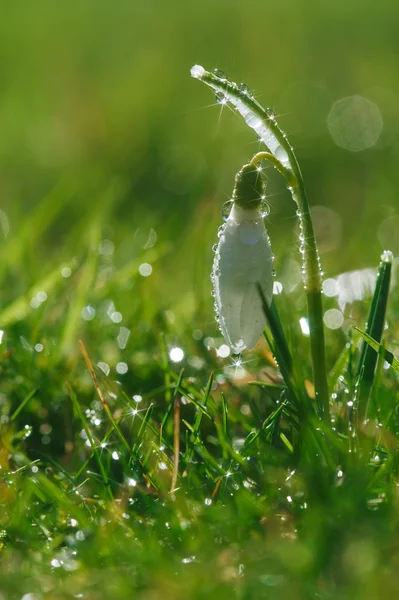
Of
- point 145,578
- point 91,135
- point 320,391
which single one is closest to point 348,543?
point 145,578

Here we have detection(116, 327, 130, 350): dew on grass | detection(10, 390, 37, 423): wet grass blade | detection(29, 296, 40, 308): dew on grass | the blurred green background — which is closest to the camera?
detection(10, 390, 37, 423): wet grass blade

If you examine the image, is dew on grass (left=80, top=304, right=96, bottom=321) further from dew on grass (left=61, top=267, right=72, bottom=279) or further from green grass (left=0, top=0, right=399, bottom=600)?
dew on grass (left=61, top=267, right=72, bottom=279)

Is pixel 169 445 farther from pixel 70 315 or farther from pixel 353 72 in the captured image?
pixel 353 72

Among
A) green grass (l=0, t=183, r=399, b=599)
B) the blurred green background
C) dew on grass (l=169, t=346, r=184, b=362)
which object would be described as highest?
the blurred green background

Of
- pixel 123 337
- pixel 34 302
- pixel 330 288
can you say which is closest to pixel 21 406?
pixel 123 337

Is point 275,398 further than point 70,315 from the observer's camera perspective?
No

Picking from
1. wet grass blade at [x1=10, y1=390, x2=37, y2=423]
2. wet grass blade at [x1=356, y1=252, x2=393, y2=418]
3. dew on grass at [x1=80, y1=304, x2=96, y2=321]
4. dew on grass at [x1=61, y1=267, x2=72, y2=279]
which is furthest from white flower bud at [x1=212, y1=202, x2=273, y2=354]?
dew on grass at [x1=61, y1=267, x2=72, y2=279]
